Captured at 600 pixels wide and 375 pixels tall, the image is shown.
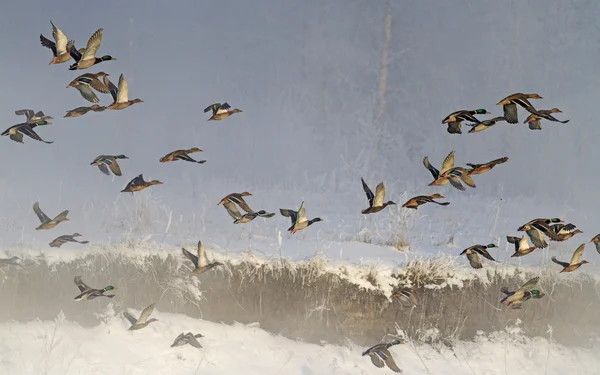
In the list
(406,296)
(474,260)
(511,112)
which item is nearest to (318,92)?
(406,296)

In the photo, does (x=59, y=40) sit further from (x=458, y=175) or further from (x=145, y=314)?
(x=458, y=175)

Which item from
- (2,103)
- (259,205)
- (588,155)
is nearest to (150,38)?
(2,103)

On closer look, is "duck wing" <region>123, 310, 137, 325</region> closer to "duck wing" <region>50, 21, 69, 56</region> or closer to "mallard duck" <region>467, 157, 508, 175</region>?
"duck wing" <region>50, 21, 69, 56</region>

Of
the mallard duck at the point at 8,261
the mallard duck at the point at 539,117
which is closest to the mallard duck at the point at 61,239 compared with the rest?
the mallard duck at the point at 8,261

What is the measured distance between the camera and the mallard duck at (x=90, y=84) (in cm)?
348

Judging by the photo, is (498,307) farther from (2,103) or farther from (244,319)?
(2,103)

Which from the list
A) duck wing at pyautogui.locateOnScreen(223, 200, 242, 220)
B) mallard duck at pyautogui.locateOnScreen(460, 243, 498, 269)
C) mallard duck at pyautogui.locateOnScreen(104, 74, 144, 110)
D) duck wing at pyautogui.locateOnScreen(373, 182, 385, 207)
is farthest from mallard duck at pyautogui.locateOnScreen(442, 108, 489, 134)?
mallard duck at pyautogui.locateOnScreen(104, 74, 144, 110)

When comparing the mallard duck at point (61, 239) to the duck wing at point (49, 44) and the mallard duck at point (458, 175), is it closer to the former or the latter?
the duck wing at point (49, 44)

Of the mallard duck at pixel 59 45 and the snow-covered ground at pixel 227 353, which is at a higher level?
the mallard duck at pixel 59 45

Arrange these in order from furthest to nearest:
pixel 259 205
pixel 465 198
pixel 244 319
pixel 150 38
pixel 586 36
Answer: pixel 150 38, pixel 586 36, pixel 465 198, pixel 259 205, pixel 244 319

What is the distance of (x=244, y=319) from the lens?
491 centimetres

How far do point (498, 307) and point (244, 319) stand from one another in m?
2.37

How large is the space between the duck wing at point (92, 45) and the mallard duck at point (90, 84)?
19 cm

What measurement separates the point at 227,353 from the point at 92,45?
274 centimetres
